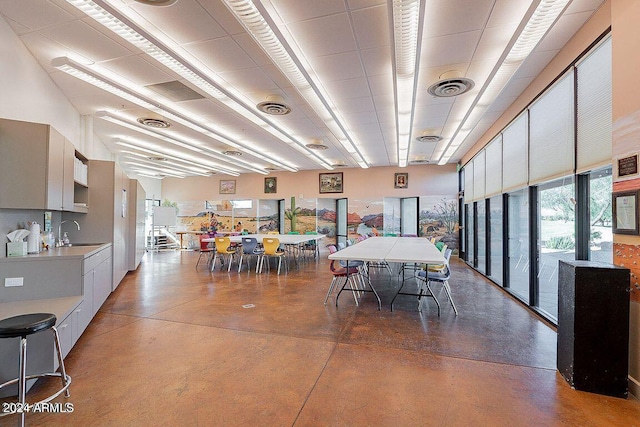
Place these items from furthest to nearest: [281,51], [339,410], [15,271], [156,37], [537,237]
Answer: [537,237], [281,51], [156,37], [15,271], [339,410]

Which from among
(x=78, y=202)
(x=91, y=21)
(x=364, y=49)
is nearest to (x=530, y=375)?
(x=364, y=49)

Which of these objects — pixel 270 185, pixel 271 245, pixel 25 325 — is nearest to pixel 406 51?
pixel 25 325

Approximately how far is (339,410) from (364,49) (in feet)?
12.1

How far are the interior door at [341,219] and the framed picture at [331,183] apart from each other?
0.52m

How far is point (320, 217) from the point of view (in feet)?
40.9

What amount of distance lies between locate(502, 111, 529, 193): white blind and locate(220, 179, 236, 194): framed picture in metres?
10.9

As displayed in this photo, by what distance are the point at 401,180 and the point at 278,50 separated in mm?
8787

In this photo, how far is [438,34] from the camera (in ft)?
10.6

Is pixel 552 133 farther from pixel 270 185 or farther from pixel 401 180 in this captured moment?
pixel 270 185

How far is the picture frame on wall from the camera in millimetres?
13023

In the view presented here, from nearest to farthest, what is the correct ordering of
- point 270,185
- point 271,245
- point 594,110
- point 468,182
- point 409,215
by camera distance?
point 594,110
point 271,245
point 468,182
point 409,215
point 270,185

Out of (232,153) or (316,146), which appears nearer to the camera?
(316,146)

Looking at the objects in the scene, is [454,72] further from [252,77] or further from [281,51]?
[252,77]

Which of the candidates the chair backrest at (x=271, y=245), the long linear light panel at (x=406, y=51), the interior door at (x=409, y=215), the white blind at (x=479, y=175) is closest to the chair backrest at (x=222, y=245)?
the chair backrest at (x=271, y=245)
